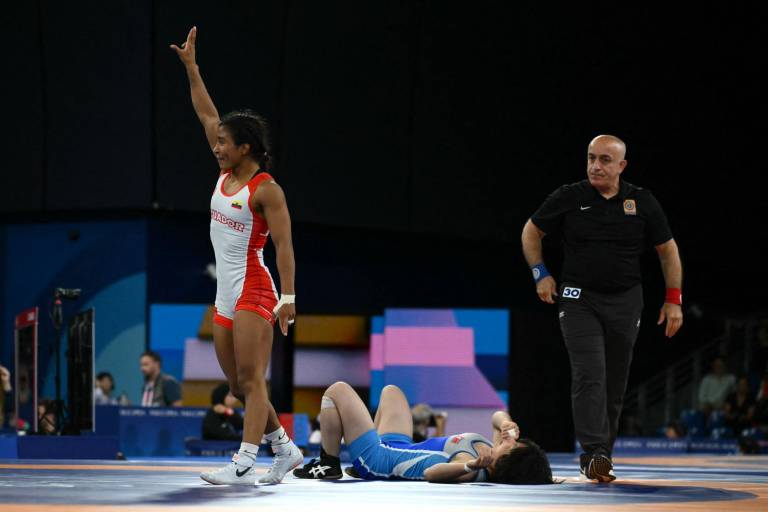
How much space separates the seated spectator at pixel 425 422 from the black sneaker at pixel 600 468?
18.0 ft

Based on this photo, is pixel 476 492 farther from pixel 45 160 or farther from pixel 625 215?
pixel 45 160

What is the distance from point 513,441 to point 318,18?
430 inches

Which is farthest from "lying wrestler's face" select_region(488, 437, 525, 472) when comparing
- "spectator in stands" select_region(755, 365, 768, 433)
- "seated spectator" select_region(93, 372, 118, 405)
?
"spectator in stands" select_region(755, 365, 768, 433)

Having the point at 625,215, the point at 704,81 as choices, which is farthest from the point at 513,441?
the point at 704,81

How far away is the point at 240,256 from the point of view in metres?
5.80

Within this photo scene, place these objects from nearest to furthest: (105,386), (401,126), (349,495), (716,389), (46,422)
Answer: (349,495)
(46,422)
(105,386)
(716,389)
(401,126)

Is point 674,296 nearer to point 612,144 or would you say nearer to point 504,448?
point 612,144

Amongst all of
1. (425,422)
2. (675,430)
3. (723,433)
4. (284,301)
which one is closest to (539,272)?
(284,301)

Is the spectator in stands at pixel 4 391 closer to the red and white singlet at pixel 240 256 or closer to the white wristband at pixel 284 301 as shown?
the red and white singlet at pixel 240 256

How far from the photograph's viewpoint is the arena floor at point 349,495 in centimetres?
442

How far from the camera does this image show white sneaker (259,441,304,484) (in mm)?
5820

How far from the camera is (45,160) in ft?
52.4

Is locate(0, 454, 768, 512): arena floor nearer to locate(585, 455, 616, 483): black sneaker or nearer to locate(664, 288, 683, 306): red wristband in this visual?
locate(585, 455, 616, 483): black sneaker

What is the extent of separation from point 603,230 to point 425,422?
679 cm
